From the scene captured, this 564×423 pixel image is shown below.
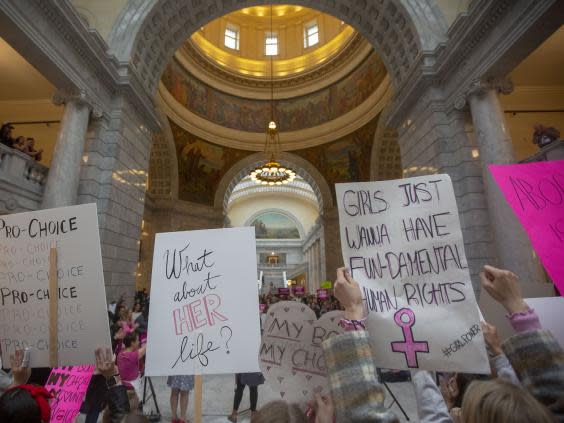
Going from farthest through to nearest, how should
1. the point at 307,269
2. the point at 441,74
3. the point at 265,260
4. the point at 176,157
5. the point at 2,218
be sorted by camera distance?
the point at 265,260 → the point at 307,269 → the point at 176,157 → the point at 441,74 → the point at 2,218

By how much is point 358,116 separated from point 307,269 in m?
20.1

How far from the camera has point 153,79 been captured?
1095cm

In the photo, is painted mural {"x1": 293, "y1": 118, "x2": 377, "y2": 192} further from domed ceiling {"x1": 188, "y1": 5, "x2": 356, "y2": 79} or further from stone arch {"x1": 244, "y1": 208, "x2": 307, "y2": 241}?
stone arch {"x1": 244, "y1": 208, "x2": 307, "y2": 241}

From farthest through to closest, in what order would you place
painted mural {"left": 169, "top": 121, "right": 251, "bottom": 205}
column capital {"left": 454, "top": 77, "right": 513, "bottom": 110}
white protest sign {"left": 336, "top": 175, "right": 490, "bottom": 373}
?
painted mural {"left": 169, "top": 121, "right": 251, "bottom": 205} → column capital {"left": 454, "top": 77, "right": 513, "bottom": 110} → white protest sign {"left": 336, "top": 175, "right": 490, "bottom": 373}

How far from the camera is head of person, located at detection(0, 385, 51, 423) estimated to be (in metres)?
1.38

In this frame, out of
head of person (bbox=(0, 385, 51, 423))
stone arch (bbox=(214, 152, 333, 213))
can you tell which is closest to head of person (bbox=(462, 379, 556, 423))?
head of person (bbox=(0, 385, 51, 423))

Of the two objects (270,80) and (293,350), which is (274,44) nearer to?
(270,80)

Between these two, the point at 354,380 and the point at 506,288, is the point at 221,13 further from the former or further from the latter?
the point at 354,380

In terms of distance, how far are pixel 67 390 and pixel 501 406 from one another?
3.09 metres

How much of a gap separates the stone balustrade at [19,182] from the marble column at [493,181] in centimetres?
974

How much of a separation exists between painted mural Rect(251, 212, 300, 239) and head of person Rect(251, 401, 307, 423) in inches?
1615

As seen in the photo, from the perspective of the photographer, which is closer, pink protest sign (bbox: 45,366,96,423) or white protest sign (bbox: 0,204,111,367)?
white protest sign (bbox: 0,204,111,367)

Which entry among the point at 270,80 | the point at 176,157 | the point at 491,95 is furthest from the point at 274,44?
the point at 491,95

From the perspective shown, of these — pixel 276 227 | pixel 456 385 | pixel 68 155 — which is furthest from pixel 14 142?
pixel 276 227
